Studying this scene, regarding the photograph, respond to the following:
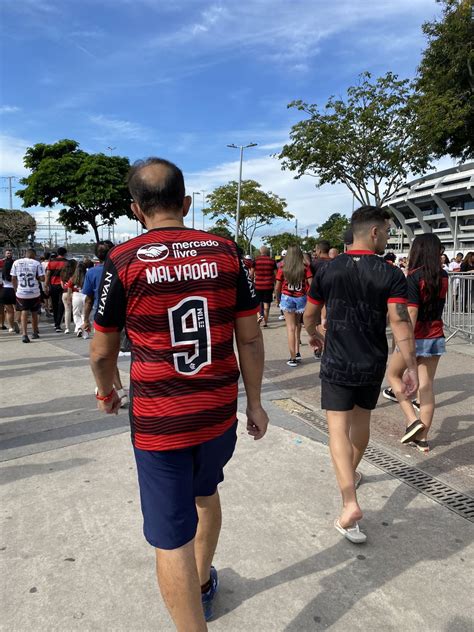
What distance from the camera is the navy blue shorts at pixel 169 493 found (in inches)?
66.5

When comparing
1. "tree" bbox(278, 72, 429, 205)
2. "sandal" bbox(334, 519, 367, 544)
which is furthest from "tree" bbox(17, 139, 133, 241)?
"sandal" bbox(334, 519, 367, 544)

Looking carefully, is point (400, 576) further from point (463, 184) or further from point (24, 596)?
point (463, 184)

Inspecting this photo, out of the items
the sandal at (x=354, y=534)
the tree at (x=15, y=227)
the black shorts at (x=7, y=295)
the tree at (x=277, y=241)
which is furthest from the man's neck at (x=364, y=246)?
the tree at (x=277, y=241)

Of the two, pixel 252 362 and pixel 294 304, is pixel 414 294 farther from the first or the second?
pixel 294 304

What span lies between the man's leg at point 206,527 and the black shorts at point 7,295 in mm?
9728

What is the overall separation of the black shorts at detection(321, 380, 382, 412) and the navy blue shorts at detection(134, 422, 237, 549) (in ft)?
4.43

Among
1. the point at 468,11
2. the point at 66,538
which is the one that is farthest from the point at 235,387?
the point at 468,11

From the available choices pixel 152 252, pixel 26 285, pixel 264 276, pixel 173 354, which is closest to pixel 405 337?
pixel 173 354

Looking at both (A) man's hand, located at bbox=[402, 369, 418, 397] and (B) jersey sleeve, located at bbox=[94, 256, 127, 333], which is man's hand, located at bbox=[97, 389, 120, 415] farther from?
(A) man's hand, located at bbox=[402, 369, 418, 397]

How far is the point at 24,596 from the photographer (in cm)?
226

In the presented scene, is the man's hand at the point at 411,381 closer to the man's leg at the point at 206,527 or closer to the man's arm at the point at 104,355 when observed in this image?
the man's leg at the point at 206,527

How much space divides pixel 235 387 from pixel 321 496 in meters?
1.72

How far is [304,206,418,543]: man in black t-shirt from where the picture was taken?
288 cm

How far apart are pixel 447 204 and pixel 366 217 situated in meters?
55.1
